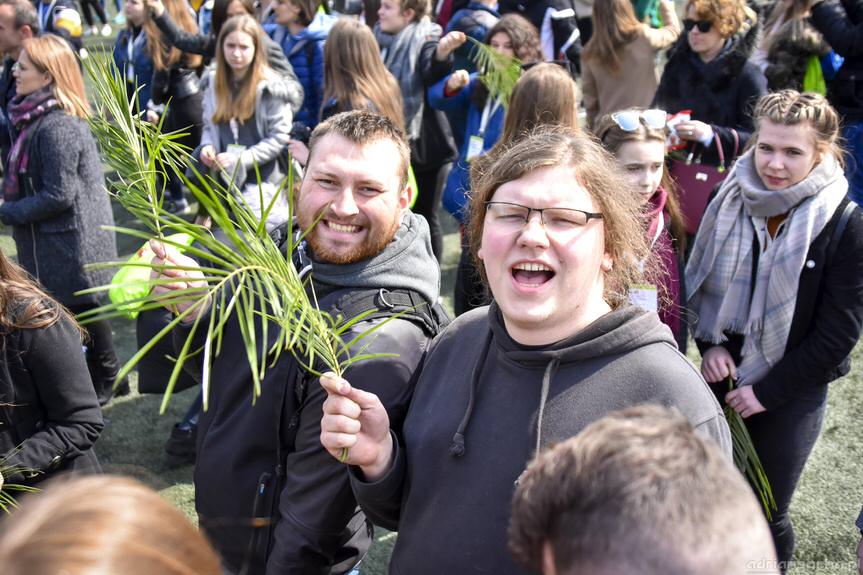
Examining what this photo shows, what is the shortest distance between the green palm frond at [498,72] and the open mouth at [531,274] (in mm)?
3184


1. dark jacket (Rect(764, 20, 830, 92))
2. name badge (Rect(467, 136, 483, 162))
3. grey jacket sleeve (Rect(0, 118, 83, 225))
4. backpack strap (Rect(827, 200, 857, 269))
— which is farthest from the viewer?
dark jacket (Rect(764, 20, 830, 92))

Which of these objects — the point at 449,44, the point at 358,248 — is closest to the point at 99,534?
the point at 358,248

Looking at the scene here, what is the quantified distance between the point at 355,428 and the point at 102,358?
353cm

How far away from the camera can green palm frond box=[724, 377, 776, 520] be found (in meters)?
2.99

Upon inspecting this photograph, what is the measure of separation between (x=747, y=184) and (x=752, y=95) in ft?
5.86

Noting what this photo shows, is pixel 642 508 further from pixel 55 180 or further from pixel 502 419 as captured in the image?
pixel 55 180

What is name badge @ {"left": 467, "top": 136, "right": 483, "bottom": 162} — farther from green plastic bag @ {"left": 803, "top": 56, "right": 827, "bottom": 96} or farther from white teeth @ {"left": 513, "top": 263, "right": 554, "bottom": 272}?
white teeth @ {"left": 513, "top": 263, "right": 554, "bottom": 272}

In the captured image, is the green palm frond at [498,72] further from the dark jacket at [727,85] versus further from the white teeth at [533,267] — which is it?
the white teeth at [533,267]

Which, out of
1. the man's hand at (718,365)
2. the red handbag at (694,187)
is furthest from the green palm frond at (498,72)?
the man's hand at (718,365)

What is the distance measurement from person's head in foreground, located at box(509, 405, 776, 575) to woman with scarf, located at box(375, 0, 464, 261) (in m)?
4.74

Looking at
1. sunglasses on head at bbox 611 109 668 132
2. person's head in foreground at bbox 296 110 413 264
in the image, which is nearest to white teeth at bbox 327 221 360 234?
person's head in foreground at bbox 296 110 413 264

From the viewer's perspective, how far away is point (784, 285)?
2.91 metres

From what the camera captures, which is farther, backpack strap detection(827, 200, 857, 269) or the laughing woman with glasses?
backpack strap detection(827, 200, 857, 269)

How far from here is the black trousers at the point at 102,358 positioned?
482cm
